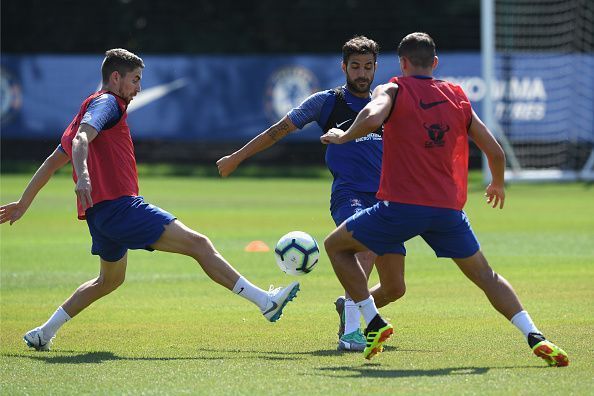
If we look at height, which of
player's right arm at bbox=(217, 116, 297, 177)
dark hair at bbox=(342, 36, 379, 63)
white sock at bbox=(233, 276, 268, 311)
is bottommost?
white sock at bbox=(233, 276, 268, 311)

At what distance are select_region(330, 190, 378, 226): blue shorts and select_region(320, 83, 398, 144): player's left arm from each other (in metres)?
1.33

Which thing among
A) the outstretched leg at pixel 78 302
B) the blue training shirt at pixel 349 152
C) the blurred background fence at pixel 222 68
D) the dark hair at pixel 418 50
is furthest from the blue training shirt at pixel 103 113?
the blurred background fence at pixel 222 68

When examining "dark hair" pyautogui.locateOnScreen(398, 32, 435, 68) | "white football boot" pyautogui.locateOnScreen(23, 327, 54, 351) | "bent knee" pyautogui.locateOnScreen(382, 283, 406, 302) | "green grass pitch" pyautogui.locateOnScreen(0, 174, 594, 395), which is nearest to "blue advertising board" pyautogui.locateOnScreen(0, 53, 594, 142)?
"green grass pitch" pyautogui.locateOnScreen(0, 174, 594, 395)

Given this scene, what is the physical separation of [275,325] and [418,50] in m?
3.30

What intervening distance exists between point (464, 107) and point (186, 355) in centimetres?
277

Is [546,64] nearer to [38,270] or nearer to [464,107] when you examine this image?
[38,270]

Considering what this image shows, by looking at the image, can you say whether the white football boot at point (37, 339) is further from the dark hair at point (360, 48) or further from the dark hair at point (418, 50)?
the dark hair at point (418, 50)

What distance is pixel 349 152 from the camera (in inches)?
376

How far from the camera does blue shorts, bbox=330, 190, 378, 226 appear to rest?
9359mm

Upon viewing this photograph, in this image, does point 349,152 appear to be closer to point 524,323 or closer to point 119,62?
point 119,62

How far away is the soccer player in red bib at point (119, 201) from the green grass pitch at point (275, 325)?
19.8 inches

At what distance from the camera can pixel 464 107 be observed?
26.7 ft

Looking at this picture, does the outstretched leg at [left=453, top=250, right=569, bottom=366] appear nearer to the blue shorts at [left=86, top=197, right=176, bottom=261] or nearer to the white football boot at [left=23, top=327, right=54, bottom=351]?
the blue shorts at [left=86, top=197, right=176, bottom=261]

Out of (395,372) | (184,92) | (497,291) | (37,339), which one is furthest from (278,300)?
(184,92)
